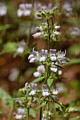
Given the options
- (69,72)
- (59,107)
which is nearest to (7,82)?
(69,72)

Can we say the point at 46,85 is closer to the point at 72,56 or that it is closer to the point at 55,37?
the point at 55,37

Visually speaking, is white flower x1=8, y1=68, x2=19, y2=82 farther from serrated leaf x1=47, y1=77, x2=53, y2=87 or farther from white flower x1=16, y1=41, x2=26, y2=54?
serrated leaf x1=47, y1=77, x2=53, y2=87

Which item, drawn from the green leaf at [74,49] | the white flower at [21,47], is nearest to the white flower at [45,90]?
the white flower at [21,47]

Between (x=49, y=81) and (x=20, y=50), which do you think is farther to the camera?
(x=20, y=50)

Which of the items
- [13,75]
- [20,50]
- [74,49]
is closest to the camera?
[20,50]

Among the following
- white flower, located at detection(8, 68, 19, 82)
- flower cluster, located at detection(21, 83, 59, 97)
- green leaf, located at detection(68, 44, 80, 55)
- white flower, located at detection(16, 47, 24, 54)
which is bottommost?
white flower, located at detection(8, 68, 19, 82)

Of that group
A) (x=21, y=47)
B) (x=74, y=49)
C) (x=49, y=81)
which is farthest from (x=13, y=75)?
(x=49, y=81)

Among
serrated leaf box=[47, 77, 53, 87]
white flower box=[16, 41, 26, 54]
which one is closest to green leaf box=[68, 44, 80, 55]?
white flower box=[16, 41, 26, 54]

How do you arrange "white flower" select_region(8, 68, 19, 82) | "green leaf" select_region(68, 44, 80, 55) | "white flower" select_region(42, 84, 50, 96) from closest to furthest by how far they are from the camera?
"white flower" select_region(42, 84, 50, 96)
"green leaf" select_region(68, 44, 80, 55)
"white flower" select_region(8, 68, 19, 82)

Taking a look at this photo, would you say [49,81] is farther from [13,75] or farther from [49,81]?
[13,75]

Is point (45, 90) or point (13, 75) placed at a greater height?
point (45, 90)

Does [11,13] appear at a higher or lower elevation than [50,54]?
lower
